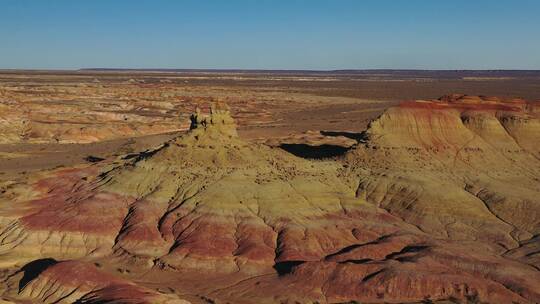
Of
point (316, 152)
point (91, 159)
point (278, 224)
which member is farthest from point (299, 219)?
point (91, 159)

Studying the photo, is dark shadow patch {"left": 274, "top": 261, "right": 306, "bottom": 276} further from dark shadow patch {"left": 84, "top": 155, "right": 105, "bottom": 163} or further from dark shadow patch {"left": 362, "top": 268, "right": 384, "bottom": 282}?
dark shadow patch {"left": 84, "top": 155, "right": 105, "bottom": 163}

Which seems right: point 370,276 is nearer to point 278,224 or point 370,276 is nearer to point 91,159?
point 278,224

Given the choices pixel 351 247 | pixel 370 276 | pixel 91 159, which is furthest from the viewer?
pixel 91 159

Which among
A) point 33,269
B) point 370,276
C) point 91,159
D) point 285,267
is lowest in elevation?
point 91,159

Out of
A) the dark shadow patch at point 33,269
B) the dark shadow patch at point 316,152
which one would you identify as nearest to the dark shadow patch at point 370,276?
the dark shadow patch at point 33,269

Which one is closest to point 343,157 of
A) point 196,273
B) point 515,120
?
point 515,120

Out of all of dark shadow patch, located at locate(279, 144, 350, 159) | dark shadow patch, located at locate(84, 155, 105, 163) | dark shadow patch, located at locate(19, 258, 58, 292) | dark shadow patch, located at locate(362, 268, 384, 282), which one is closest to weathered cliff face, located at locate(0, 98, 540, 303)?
dark shadow patch, located at locate(362, 268, 384, 282)
